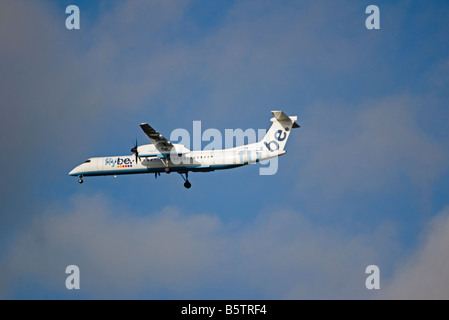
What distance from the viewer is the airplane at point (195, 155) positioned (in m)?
56.7

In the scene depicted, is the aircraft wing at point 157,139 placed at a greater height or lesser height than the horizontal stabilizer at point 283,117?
lesser

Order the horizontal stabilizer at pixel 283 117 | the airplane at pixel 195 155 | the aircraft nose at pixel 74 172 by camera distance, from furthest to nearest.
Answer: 1. the aircraft nose at pixel 74 172
2. the airplane at pixel 195 155
3. the horizontal stabilizer at pixel 283 117

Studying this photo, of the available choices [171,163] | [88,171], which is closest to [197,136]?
[171,163]

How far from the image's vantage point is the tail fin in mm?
56688

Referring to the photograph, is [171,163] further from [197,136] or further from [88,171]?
[88,171]

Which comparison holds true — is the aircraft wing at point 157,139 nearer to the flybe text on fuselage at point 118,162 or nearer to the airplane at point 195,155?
the airplane at point 195,155

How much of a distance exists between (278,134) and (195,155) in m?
7.62

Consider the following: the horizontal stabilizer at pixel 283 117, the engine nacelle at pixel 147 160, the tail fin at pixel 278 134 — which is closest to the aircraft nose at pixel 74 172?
the engine nacelle at pixel 147 160

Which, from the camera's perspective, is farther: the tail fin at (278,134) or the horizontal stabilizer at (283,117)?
the tail fin at (278,134)

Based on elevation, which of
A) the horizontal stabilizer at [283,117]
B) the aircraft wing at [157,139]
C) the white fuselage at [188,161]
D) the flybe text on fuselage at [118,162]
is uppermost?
the horizontal stabilizer at [283,117]

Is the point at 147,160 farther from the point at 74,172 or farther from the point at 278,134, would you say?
the point at 278,134

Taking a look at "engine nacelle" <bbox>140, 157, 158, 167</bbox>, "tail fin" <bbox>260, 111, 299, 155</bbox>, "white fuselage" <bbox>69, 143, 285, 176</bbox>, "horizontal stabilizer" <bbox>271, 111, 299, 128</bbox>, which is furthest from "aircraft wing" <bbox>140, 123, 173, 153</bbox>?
"horizontal stabilizer" <bbox>271, 111, 299, 128</bbox>
